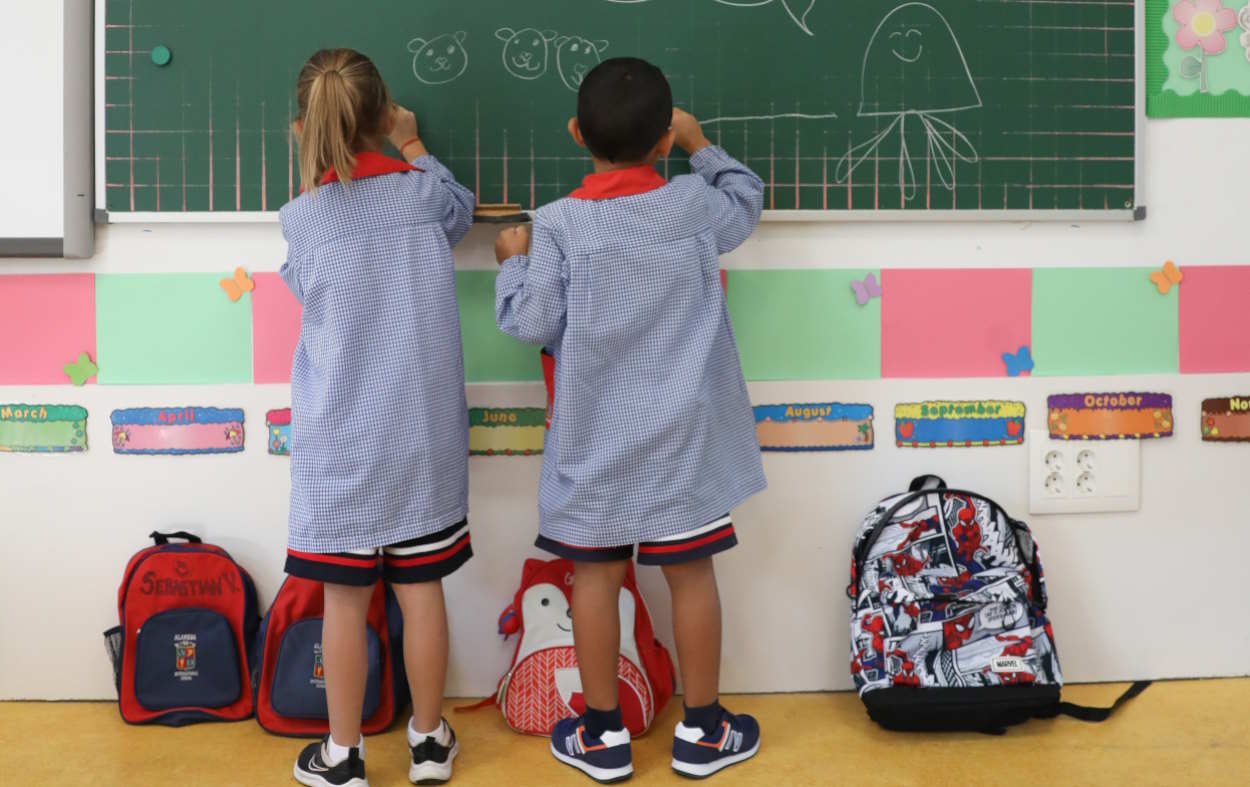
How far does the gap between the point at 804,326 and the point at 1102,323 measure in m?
0.63

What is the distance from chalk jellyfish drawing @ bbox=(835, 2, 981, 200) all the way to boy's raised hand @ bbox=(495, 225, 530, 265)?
2.16ft

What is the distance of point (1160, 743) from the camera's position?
1.89 m

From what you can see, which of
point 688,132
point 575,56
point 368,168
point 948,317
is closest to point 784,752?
point 948,317

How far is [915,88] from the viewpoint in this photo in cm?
208

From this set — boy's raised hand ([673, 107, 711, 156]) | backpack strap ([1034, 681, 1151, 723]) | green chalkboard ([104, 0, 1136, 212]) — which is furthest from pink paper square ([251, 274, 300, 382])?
backpack strap ([1034, 681, 1151, 723])

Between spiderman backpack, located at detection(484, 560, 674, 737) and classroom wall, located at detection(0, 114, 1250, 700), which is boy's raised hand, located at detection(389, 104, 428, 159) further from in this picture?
spiderman backpack, located at detection(484, 560, 674, 737)

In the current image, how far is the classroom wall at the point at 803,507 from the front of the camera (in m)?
2.07

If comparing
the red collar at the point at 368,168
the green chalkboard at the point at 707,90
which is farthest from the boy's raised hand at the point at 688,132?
the red collar at the point at 368,168

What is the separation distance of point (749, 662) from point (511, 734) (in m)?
0.52

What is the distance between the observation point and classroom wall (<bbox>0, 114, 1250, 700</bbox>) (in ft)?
6.80

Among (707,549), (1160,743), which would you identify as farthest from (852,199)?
(1160,743)

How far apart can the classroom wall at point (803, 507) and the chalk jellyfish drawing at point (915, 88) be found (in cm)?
14

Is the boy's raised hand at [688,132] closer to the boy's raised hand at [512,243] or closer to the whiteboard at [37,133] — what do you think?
the boy's raised hand at [512,243]

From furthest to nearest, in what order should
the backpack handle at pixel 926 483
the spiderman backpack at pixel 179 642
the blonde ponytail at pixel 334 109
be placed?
1. the backpack handle at pixel 926 483
2. the spiderman backpack at pixel 179 642
3. the blonde ponytail at pixel 334 109
